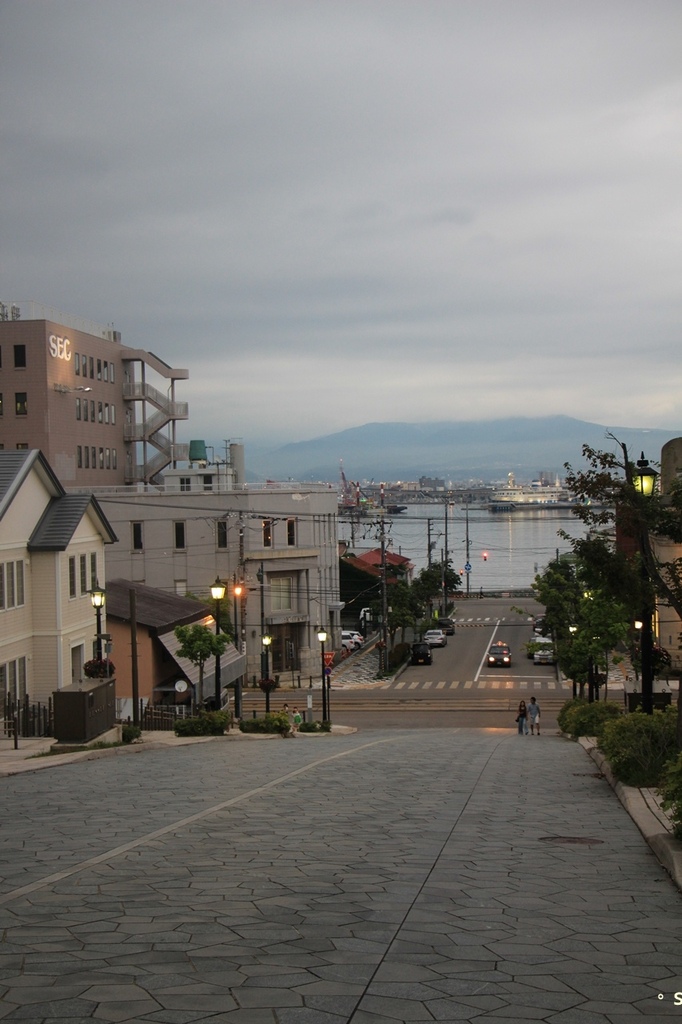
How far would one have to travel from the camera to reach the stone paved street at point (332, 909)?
5391 mm

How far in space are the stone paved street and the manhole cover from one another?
56 millimetres

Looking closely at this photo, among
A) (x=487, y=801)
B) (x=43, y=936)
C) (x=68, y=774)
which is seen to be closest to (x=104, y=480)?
(x=68, y=774)

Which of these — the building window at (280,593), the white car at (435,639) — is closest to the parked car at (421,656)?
the white car at (435,639)

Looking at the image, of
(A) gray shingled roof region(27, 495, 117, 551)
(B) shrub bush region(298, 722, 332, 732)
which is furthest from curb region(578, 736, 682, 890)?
(B) shrub bush region(298, 722, 332, 732)

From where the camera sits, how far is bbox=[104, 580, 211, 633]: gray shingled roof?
3853 centimetres

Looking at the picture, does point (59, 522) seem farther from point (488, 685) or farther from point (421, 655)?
point (421, 655)

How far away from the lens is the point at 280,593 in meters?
64.5

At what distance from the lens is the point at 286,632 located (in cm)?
6456

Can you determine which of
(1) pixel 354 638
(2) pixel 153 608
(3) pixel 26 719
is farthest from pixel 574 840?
(1) pixel 354 638

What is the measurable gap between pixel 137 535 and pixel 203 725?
3783cm

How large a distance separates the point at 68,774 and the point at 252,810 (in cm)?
596

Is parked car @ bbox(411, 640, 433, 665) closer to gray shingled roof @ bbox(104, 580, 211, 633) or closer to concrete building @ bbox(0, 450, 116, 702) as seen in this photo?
gray shingled roof @ bbox(104, 580, 211, 633)

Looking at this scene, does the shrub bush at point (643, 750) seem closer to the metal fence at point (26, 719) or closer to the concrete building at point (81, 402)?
the metal fence at point (26, 719)

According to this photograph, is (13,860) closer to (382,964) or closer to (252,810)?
(252,810)
